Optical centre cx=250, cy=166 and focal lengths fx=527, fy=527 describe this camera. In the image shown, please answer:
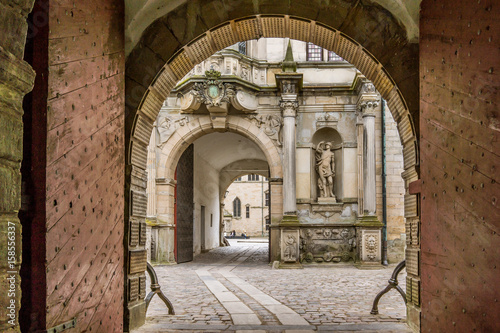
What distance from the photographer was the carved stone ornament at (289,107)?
1469cm

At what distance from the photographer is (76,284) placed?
3.58 m

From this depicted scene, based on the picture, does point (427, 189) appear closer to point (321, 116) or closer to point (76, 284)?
point (76, 284)

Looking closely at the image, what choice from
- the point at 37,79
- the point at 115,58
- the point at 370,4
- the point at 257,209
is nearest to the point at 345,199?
the point at 370,4

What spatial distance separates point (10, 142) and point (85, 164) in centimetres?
139

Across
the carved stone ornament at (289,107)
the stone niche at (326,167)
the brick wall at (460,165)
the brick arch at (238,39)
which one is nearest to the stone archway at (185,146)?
the carved stone ornament at (289,107)

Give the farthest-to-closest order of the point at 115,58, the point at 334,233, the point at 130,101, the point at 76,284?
1. the point at 334,233
2. the point at 130,101
3. the point at 115,58
4. the point at 76,284

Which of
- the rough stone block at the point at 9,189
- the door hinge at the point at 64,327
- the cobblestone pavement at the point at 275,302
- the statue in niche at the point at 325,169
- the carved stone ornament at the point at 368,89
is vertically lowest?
the cobblestone pavement at the point at 275,302

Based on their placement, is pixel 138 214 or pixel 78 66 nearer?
pixel 78 66

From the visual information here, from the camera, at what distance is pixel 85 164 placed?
3750mm

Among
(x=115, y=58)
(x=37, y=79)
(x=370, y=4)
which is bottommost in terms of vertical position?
(x=37, y=79)

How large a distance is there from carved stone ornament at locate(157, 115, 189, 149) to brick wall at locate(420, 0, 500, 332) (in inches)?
449

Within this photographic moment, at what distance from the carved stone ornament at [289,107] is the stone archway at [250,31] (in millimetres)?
8961

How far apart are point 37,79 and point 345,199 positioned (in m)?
12.3

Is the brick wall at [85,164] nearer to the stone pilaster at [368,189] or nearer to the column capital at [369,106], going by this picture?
the stone pilaster at [368,189]
